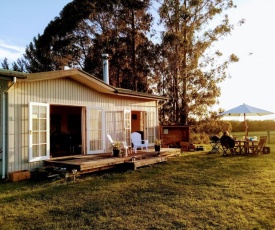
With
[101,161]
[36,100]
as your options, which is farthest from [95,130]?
[36,100]

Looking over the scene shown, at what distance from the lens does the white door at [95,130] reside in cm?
961

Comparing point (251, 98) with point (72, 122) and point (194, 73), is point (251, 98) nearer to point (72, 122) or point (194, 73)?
point (194, 73)

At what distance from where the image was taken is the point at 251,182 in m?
6.49

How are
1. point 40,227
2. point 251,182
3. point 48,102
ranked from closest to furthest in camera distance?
point 40,227
point 251,182
point 48,102

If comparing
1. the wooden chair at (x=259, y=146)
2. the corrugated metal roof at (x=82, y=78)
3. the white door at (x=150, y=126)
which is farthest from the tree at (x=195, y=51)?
the corrugated metal roof at (x=82, y=78)

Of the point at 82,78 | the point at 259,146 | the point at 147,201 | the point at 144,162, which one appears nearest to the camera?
the point at 147,201

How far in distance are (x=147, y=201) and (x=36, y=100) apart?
15.3 ft

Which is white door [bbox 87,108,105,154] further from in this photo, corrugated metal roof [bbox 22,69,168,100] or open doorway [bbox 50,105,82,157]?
open doorway [bbox 50,105,82,157]

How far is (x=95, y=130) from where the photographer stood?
32.4ft

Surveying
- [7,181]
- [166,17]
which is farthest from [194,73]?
[7,181]

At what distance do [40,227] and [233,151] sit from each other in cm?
942

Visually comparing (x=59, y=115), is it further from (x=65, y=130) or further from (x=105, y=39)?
(x=105, y=39)

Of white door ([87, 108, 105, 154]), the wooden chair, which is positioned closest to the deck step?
→ white door ([87, 108, 105, 154])

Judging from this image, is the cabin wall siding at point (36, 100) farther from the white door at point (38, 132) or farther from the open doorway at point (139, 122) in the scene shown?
the open doorway at point (139, 122)
